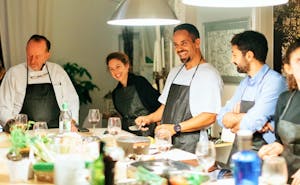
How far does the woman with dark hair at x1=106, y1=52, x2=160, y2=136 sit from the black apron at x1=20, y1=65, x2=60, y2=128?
0.63 m

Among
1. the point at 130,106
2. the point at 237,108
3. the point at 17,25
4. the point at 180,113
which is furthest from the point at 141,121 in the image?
the point at 17,25

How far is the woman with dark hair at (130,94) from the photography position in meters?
3.70

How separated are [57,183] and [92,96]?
3735 millimetres

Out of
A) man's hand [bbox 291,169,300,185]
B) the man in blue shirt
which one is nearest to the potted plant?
the man in blue shirt

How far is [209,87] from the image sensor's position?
3000 mm

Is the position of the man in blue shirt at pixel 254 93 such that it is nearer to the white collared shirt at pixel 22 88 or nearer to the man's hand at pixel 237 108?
the man's hand at pixel 237 108

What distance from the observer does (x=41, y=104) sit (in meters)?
3.90

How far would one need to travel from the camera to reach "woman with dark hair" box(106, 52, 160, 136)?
12.1 feet

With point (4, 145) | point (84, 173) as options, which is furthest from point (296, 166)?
point (4, 145)

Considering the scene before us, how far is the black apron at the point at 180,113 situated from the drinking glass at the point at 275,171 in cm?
135

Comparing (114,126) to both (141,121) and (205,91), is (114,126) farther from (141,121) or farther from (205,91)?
(205,91)

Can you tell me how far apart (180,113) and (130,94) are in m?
0.74

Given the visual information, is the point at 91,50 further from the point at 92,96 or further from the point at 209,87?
the point at 209,87

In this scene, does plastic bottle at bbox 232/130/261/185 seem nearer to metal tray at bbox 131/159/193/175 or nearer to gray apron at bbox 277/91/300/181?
metal tray at bbox 131/159/193/175
